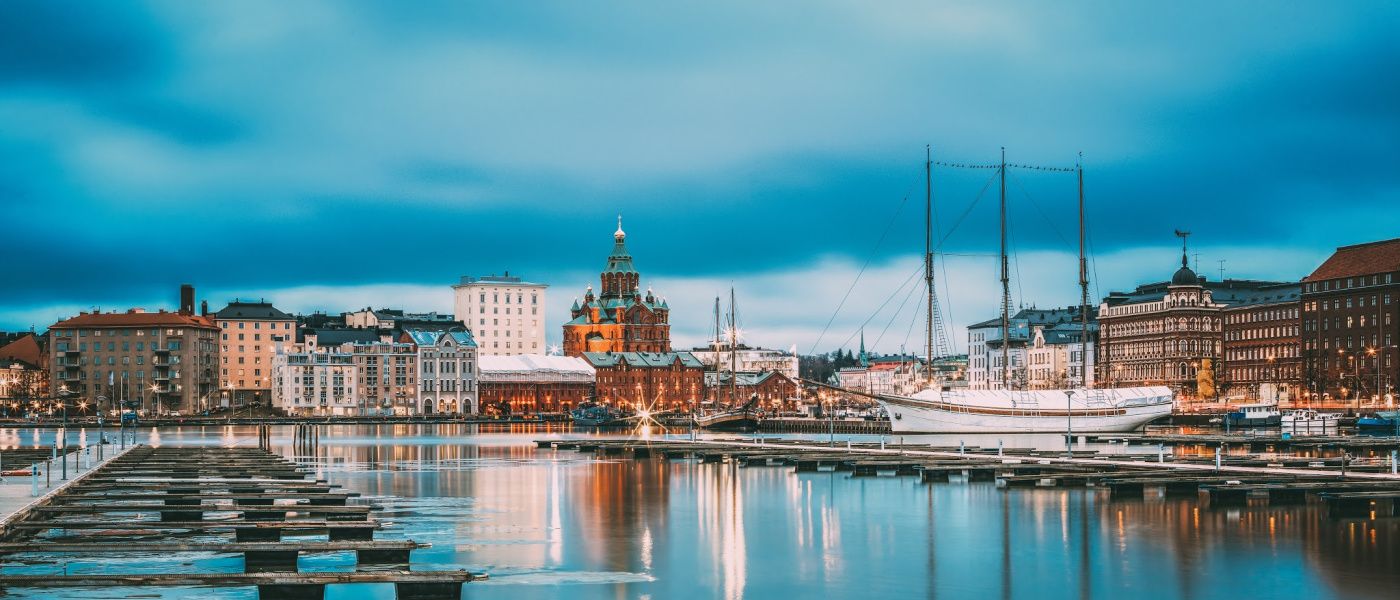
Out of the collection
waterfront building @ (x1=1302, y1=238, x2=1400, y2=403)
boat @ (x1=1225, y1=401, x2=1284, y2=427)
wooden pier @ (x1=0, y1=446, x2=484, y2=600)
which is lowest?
boat @ (x1=1225, y1=401, x2=1284, y2=427)

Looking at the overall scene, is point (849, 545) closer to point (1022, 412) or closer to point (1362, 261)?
point (1022, 412)

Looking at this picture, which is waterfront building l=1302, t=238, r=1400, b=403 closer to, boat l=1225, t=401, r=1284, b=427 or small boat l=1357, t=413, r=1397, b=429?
boat l=1225, t=401, r=1284, b=427

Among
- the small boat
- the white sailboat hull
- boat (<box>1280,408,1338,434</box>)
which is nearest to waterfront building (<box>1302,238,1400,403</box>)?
boat (<box>1280,408,1338,434</box>)

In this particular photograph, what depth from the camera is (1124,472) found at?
222ft

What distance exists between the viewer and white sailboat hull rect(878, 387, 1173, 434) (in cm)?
14850

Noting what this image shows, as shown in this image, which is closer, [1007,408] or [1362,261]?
[1007,408]

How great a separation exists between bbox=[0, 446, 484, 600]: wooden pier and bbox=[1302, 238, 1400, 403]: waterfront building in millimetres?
151838

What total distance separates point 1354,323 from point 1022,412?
61.3 m

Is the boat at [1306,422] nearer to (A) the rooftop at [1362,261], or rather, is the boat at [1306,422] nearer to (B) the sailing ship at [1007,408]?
(B) the sailing ship at [1007,408]

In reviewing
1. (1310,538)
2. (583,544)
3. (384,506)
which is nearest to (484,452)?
(384,506)

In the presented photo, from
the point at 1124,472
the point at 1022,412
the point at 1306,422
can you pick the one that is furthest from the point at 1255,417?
the point at 1124,472

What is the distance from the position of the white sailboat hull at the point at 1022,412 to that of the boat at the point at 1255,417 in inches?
636

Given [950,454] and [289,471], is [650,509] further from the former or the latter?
[950,454]

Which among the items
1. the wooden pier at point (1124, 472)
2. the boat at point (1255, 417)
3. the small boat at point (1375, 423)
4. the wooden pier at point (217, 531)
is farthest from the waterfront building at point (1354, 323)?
the wooden pier at point (217, 531)
